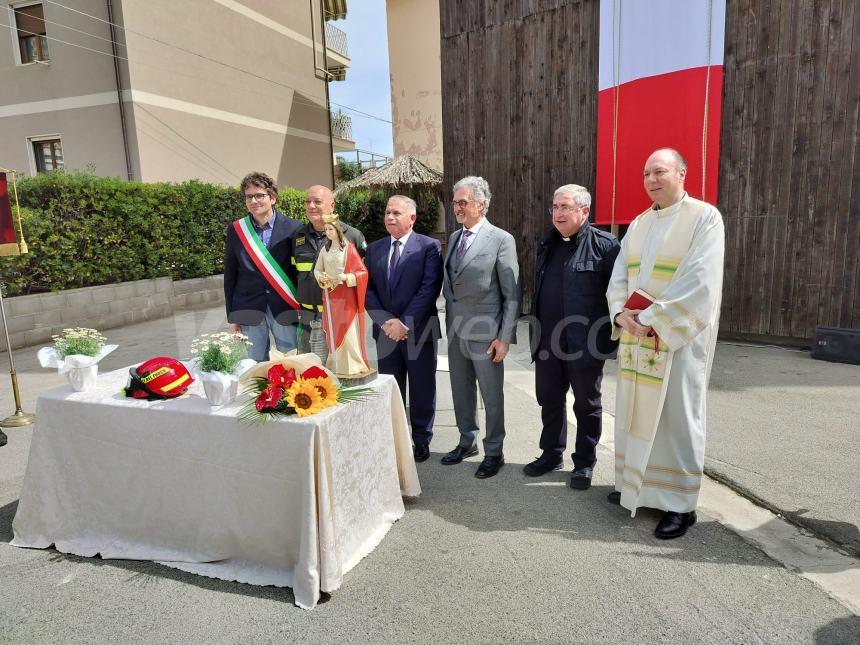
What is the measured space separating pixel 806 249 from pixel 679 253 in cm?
505

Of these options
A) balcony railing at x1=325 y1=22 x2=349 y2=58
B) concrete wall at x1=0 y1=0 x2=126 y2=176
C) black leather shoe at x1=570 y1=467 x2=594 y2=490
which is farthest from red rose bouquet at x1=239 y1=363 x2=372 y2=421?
balcony railing at x1=325 y1=22 x2=349 y2=58

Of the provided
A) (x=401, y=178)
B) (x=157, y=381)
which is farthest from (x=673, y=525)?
(x=401, y=178)

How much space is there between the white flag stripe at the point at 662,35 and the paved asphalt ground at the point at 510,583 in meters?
4.92

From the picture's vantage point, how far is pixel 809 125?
675cm

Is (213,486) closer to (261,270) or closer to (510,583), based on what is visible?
(510,583)

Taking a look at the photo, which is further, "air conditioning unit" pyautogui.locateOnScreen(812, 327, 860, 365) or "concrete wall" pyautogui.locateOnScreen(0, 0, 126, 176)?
"concrete wall" pyautogui.locateOnScreen(0, 0, 126, 176)

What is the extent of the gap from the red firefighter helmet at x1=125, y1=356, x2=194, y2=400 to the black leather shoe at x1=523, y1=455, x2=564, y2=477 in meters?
2.27

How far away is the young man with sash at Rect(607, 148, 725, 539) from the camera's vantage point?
2.98 m

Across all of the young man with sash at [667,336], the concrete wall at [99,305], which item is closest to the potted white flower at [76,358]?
the young man with sash at [667,336]

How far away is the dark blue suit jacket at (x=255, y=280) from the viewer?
4.26 metres

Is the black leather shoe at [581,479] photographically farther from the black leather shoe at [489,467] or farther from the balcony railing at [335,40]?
the balcony railing at [335,40]

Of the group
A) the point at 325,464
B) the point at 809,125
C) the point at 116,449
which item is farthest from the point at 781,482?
the point at 809,125

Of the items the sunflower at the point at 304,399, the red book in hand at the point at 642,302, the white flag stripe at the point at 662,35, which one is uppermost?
the white flag stripe at the point at 662,35

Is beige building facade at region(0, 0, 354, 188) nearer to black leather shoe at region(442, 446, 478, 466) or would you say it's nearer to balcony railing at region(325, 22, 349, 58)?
balcony railing at region(325, 22, 349, 58)
